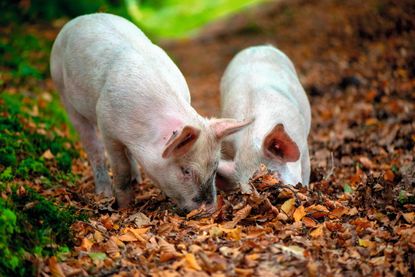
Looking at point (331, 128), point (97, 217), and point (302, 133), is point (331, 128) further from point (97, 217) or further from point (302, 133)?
point (97, 217)

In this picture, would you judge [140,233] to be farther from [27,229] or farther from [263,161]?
[263,161]

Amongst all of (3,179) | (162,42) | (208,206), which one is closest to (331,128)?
(208,206)

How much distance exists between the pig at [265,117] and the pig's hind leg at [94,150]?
4.77ft

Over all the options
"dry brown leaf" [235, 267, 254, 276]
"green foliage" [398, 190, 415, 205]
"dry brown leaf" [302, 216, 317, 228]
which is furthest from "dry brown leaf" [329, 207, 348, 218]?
"dry brown leaf" [235, 267, 254, 276]

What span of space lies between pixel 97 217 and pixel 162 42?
1275 centimetres

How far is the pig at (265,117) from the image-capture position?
5.66 m

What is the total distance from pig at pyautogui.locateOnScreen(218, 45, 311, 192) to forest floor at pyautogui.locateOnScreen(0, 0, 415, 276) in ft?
0.87

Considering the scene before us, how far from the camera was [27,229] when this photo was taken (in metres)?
4.51

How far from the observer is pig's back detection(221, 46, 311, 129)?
6533 mm

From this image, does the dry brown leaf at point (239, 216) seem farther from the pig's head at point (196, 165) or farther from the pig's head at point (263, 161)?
the pig's head at point (263, 161)

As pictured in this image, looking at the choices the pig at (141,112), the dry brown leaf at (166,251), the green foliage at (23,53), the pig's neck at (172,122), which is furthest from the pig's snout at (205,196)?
the green foliage at (23,53)

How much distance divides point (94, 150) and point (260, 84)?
6.52 feet

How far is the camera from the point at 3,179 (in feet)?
18.3

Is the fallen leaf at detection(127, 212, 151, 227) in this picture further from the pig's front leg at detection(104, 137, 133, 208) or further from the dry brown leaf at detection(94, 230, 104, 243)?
the pig's front leg at detection(104, 137, 133, 208)
